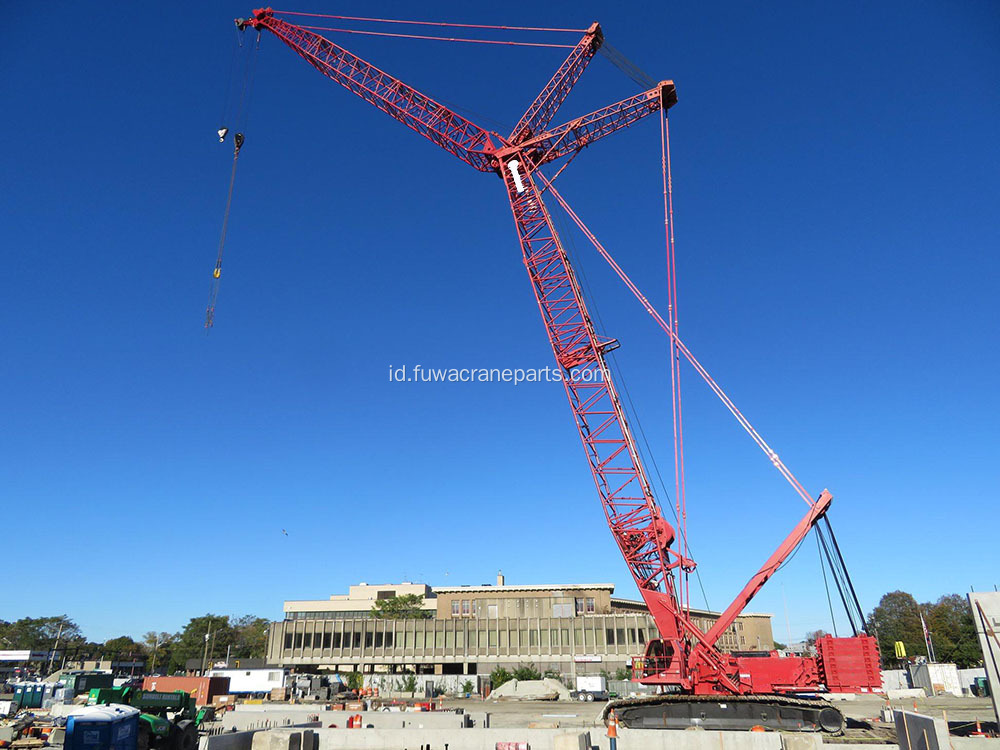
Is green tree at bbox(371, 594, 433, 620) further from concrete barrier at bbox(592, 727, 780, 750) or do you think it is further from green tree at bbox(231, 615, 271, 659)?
concrete barrier at bbox(592, 727, 780, 750)

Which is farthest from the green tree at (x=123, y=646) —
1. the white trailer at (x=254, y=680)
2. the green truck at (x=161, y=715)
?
the green truck at (x=161, y=715)

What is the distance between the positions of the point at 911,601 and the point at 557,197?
13025 cm

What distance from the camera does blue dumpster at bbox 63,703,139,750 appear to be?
19.6 metres

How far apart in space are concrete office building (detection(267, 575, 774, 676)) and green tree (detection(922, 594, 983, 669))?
35.7 m

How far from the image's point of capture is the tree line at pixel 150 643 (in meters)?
125

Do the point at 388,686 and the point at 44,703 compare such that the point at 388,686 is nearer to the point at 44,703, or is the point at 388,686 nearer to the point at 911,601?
the point at 44,703

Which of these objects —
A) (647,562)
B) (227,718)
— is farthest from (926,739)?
(227,718)

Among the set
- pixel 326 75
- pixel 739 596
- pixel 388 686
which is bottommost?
pixel 388 686

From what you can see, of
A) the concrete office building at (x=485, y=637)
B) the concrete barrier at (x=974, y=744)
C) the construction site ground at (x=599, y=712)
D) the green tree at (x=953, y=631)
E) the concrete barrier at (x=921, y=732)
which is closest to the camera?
the concrete barrier at (x=921, y=732)

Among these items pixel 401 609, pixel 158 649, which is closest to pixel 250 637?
pixel 158 649

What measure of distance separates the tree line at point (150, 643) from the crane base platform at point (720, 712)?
11216cm

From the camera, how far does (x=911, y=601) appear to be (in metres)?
129

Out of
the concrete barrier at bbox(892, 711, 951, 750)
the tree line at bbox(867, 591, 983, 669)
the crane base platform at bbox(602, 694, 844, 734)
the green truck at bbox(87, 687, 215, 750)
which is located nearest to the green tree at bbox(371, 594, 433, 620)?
the tree line at bbox(867, 591, 983, 669)

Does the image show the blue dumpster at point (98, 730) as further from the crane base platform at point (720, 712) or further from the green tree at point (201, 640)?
the green tree at point (201, 640)
